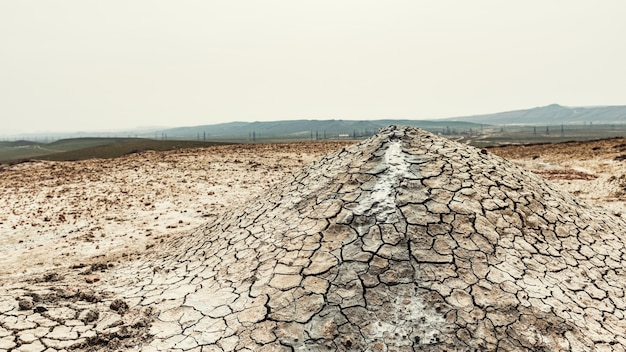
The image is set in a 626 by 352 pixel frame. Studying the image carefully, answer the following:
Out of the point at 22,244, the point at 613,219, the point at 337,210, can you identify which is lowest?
the point at 22,244

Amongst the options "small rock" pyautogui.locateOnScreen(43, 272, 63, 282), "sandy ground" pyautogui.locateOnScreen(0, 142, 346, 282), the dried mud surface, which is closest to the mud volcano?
"small rock" pyautogui.locateOnScreen(43, 272, 63, 282)

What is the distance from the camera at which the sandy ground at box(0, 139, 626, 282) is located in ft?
23.6

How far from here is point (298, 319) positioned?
3223 mm

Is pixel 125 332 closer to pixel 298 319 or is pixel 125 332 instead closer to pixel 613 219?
pixel 298 319

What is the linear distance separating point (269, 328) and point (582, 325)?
2525 mm

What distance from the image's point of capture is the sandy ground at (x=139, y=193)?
718 cm

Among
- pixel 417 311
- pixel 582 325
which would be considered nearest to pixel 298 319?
pixel 417 311

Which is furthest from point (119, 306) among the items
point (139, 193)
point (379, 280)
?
point (139, 193)

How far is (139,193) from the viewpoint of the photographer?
11.5 meters

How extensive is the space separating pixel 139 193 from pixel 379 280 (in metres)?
9.81

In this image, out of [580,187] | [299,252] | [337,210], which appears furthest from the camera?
[580,187]

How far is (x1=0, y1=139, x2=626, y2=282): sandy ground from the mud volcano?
2.03m

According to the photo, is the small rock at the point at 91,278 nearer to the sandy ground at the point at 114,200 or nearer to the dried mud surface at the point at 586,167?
the sandy ground at the point at 114,200

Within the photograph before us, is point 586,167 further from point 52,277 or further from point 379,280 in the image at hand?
point 52,277
